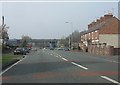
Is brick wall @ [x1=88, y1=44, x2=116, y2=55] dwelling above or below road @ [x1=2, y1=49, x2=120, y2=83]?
above

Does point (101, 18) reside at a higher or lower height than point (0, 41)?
higher

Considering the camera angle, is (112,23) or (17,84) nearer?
(17,84)

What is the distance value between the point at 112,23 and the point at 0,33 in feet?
96.5

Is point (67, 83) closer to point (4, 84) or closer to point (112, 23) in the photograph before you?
point (4, 84)

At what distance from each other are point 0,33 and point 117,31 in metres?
30.5

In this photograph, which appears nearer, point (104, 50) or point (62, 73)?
point (62, 73)

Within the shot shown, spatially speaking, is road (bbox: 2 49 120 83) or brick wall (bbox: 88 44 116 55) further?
brick wall (bbox: 88 44 116 55)

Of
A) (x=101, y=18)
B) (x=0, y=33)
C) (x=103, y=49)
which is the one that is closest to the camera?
(x=103, y=49)

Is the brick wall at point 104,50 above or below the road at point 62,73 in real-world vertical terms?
above

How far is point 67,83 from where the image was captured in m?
13.6

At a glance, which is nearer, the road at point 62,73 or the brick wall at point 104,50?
the road at point 62,73

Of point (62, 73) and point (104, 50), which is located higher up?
point (104, 50)

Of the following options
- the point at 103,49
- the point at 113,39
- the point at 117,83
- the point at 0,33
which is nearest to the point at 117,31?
the point at 113,39

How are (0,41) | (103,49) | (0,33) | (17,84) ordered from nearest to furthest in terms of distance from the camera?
(17,84) → (103,49) → (0,41) → (0,33)
